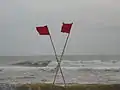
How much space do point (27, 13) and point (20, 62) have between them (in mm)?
310

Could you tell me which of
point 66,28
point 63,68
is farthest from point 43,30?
point 63,68

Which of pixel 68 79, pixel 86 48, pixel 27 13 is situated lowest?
pixel 68 79

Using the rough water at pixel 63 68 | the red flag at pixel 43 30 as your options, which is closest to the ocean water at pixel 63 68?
the rough water at pixel 63 68

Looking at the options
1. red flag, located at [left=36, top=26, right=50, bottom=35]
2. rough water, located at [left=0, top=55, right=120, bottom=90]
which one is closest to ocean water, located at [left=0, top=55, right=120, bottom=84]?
rough water, located at [left=0, top=55, right=120, bottom=90]

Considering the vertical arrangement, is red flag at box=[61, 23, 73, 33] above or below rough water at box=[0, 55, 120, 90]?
above

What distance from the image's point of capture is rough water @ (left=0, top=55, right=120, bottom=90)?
166cm

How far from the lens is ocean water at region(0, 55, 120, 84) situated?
65.3 inches

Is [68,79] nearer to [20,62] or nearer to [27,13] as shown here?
[20,62]

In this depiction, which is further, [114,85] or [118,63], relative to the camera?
[118,63]

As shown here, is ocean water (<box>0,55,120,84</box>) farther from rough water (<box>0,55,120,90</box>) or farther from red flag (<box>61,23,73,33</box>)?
red flag (<box>61,23,73,33</box>)

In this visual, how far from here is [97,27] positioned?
1.73 meters

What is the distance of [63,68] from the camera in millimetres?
1704

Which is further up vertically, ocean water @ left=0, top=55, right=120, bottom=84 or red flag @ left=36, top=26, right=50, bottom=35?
red flag @ left=36, top=26, right=50, bottom=35

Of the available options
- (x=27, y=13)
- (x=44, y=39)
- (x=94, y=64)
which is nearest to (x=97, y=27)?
(x=94, y=64)
